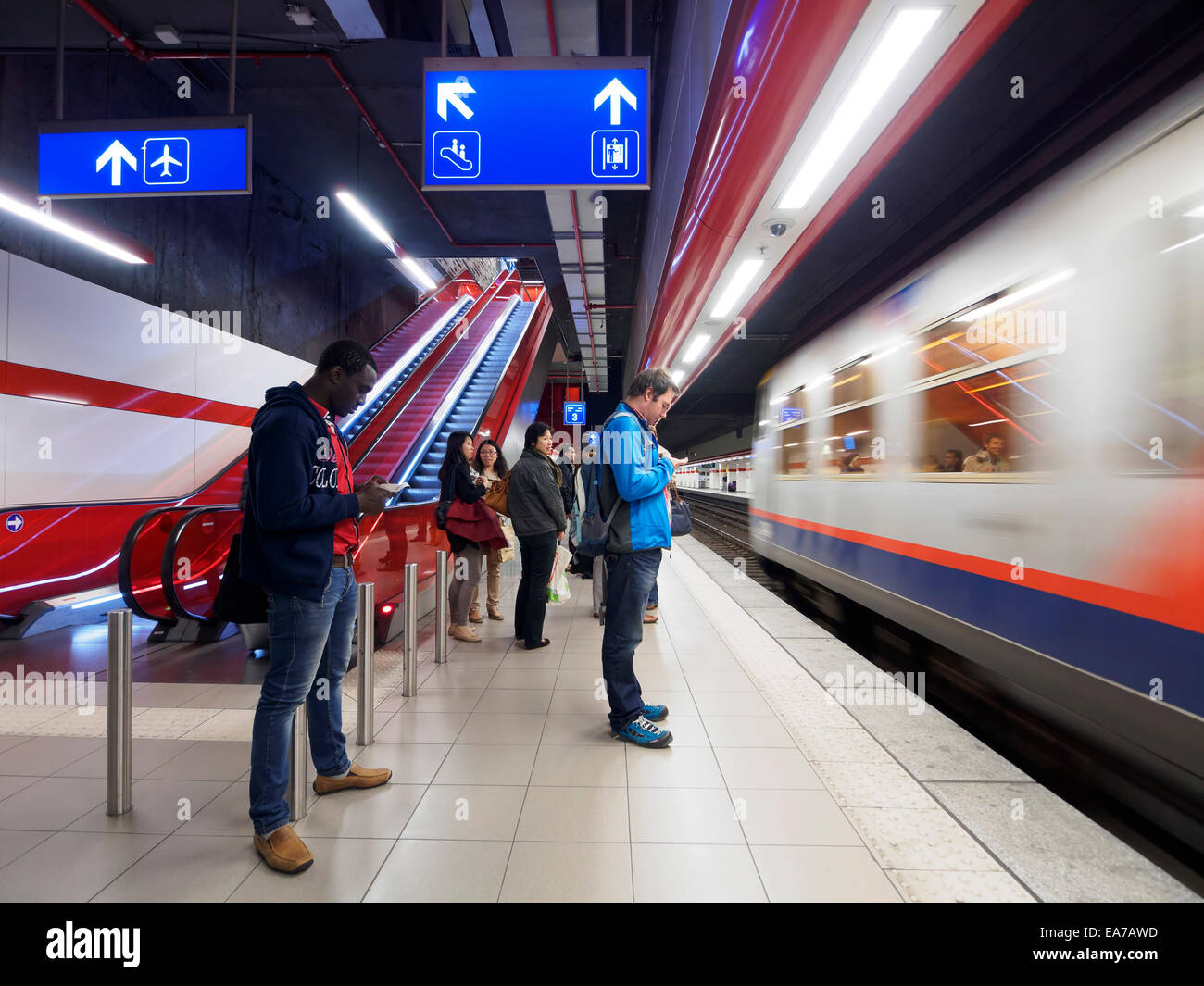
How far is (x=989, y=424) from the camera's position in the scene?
129 inches

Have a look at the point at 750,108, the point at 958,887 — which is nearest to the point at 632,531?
the point at 958,887

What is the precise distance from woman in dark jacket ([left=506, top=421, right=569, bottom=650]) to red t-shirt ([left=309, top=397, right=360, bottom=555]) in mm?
2083

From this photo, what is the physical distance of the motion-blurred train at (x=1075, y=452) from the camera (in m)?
2.14

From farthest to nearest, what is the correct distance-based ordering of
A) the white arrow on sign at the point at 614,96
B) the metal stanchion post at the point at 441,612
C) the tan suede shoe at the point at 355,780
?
the metal stanchion post at the point at 441,612
the white arrow on sign at the point at 614,96
the tan suede shoe at the point at 355,780

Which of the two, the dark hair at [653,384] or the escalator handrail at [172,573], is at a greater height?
the dark hair at [653,384]

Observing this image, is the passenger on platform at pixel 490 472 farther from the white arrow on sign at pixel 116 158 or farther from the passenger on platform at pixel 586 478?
the white arrow on sign at pixel 116 158

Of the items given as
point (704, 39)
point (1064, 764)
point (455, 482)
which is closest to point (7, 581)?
point (455, 482)

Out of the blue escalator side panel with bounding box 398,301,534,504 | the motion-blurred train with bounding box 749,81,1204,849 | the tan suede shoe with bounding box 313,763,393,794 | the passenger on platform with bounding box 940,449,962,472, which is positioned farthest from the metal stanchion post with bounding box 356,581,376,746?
the passenger on platform with bounding box 940,449,962,472

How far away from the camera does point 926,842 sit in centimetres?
203

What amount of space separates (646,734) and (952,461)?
254cm

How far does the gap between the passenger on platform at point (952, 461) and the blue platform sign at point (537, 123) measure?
2.54m

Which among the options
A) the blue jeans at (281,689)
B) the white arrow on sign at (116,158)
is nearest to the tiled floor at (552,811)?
the blue jeans at (281,689)

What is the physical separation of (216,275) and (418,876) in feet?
27.1

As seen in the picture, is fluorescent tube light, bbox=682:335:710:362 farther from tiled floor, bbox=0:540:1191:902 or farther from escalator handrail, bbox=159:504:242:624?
escalator handrail, bbox=159:504:242:624
